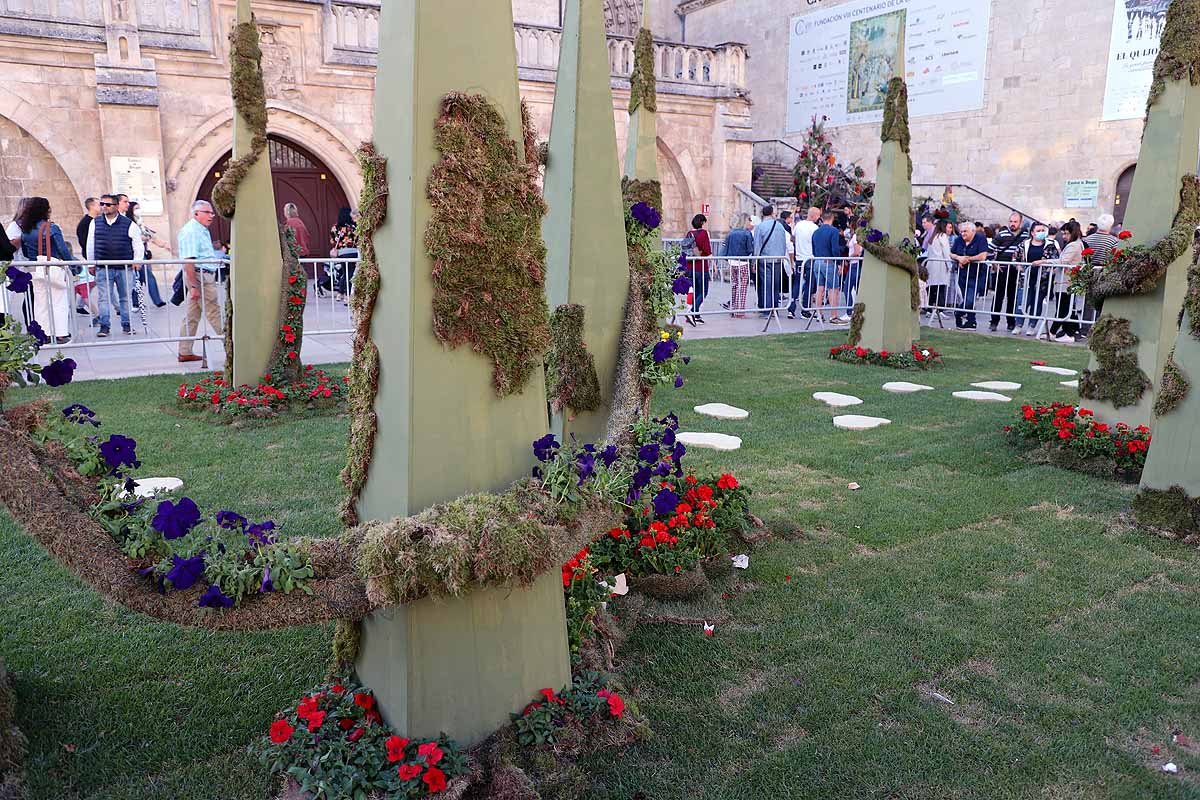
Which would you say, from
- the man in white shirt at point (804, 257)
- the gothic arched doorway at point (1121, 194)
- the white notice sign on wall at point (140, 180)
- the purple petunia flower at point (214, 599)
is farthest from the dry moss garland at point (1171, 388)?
the gothic arched doorway at point (1121, 194)

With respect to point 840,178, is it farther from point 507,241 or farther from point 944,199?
point 507,241

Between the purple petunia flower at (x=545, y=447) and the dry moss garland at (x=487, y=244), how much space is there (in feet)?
0.60

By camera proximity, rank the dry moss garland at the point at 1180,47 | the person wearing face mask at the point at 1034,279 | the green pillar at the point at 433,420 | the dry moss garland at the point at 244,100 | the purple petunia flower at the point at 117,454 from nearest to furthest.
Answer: the green pillar at the point at 433,420
the purple petunia flower at the point at 117,454
the dry moss garland at the point at 1180,47
the dry moss garland at the point at 244,100
the person wearing face mask at the point at 1034,279

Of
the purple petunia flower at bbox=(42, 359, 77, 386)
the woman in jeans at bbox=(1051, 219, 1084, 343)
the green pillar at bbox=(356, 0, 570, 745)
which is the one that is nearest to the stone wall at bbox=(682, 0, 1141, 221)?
the woman in jeans at bbox=(1051, 219, 1084, 343)

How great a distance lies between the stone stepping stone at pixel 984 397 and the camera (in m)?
8.26

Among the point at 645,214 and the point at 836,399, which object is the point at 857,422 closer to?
the point at 836,399

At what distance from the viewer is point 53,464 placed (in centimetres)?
248

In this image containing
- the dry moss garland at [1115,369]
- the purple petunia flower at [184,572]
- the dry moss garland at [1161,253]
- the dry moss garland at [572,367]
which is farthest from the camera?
the dry moss garland at [1115,369]

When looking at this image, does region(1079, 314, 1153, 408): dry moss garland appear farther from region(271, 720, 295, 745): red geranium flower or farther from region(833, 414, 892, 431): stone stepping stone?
region(271, 720, 295, 745): red geranium flower

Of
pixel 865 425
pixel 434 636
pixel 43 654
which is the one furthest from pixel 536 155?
pixel 865 425

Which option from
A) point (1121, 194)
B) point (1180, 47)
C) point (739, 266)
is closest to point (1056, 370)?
point (1180, 47)

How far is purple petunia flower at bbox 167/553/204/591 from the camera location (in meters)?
2.20

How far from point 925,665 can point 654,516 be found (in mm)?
1464

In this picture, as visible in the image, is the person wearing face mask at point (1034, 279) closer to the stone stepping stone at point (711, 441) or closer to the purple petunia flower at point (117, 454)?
the stone stepping stone at point (711, 441)
